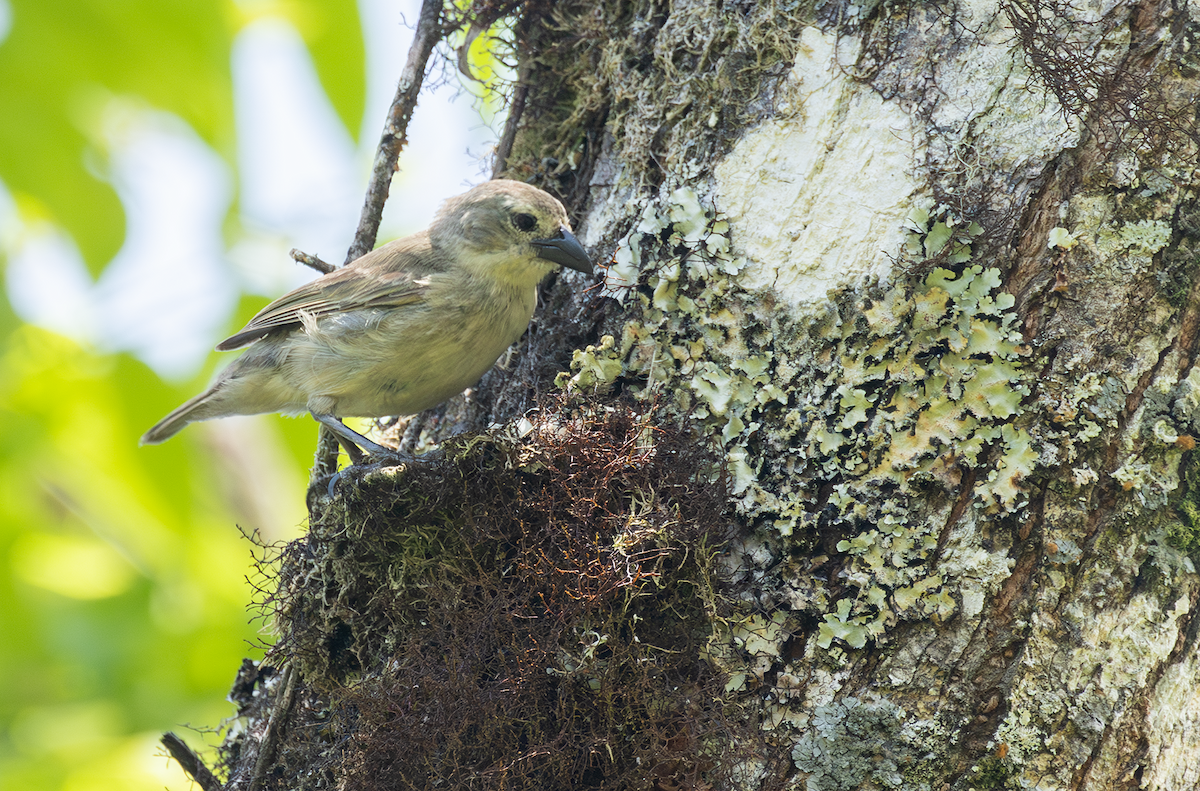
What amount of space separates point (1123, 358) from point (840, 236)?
2.88ft

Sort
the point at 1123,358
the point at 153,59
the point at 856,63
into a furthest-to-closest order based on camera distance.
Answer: the point at 153,59
the point at 856,63
the point at 1123,358

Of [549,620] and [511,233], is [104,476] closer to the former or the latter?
[511,233]

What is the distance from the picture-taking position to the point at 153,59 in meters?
3.68

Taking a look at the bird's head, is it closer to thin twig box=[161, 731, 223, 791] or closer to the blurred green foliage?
the blurred green foliage

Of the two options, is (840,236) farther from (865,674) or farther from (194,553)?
(194,553)

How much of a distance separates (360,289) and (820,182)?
7.28 ft

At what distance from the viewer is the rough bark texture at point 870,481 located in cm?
250

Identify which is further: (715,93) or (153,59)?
(153,59)

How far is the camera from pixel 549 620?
2.71m

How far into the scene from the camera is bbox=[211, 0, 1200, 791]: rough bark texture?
2.50 metres

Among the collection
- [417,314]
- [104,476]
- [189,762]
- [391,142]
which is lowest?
[189,762]

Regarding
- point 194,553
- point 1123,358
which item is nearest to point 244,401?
point 194,553

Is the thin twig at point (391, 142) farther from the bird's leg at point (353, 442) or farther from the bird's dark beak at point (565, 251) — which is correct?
the bird's dark beak at point (565, 251)

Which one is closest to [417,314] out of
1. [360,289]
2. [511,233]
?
[360,289]
